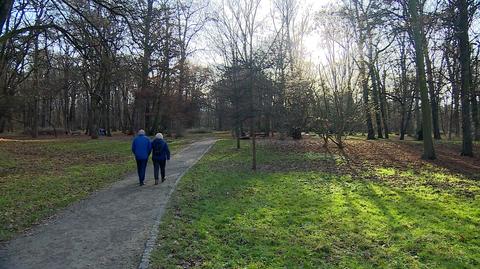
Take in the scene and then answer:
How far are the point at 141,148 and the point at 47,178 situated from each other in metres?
3.88

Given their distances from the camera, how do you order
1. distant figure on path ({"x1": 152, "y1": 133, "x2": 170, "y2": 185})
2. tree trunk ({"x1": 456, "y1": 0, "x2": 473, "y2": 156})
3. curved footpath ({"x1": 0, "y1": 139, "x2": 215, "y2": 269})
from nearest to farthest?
curved footpath ({"x1": 0, "y1": 139, "x2": 215, "y2": 269}) < distant figure on path ({"x1": 152, "y1": 133, "x2": 170, "y2": 185}) < tree trunk ({"x1": 456, "y1": 0, "x2": 473, "y2": 156})

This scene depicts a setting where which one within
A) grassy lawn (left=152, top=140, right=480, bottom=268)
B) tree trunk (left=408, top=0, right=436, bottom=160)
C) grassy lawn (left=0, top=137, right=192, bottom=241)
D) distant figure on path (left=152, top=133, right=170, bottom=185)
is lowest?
grassy lawn (left=152, top=140, right=480, bottom=268)

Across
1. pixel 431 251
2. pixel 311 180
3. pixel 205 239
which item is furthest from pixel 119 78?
pixel 431 251

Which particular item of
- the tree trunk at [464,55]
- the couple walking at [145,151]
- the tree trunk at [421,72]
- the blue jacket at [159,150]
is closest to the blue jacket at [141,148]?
the couple walking at [145,151]

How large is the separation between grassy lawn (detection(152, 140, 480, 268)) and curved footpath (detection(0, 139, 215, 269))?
36 cm

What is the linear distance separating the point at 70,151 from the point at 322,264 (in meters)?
20.7

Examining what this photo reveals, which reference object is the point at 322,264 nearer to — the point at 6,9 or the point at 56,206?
the point at 56,206

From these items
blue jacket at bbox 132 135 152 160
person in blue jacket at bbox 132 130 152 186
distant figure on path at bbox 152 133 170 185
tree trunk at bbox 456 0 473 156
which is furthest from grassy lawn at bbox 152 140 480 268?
tree trunk at bbox 456 0 473 156

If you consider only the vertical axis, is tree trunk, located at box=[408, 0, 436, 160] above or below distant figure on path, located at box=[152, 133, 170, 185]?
above

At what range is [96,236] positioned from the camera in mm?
7121

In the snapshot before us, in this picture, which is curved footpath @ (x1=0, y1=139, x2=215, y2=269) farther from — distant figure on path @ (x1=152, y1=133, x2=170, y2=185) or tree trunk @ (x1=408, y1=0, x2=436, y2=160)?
tree trunk @ (x1=408, y1=0, x2=436, y2=160)

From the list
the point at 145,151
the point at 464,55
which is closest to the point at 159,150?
the point at 145,151

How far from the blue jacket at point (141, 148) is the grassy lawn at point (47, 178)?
1557 millimetres

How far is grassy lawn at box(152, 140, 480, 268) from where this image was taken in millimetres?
6422
